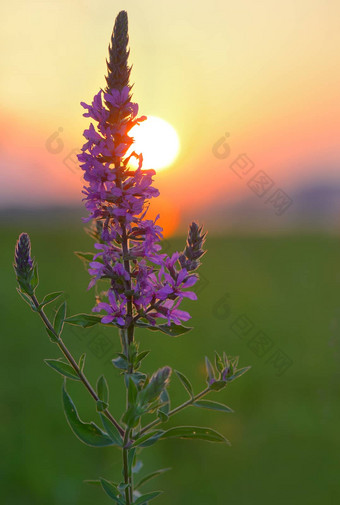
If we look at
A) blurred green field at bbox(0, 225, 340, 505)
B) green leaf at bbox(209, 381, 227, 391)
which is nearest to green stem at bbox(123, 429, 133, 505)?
green leaf at bbox(209, 381, 227, 391)

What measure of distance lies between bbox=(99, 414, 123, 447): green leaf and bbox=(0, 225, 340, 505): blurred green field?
219cm

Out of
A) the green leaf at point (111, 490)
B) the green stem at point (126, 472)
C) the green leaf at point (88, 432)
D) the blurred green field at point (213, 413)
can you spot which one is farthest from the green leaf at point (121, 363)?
the blurred green field at point (213, 413)

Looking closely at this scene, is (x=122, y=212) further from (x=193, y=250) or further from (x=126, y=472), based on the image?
(x=126, y=472)

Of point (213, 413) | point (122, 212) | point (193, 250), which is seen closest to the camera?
point (122, 212)

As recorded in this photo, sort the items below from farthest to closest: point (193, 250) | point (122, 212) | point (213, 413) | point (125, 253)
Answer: point (213, 413), point (193, 250), point (125, 253), point (122, 212)

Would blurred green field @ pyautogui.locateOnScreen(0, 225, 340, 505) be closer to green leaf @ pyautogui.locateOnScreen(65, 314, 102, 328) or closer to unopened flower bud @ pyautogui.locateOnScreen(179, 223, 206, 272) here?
green leaf @ pyautogui.locateOnScreen(65, 314, 102, 328)

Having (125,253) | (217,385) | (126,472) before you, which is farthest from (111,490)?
(125,253)

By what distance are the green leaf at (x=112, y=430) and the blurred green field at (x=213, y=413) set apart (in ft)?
7.17

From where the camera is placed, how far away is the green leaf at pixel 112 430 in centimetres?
288

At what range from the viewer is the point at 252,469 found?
6668mm

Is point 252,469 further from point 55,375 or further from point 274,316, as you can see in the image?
point 274,316

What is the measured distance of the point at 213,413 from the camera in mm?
7996

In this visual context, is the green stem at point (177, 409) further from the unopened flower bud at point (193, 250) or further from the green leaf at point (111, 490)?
the unopened flower bud at point (193, 250)

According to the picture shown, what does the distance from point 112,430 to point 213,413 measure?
5.47 meters
